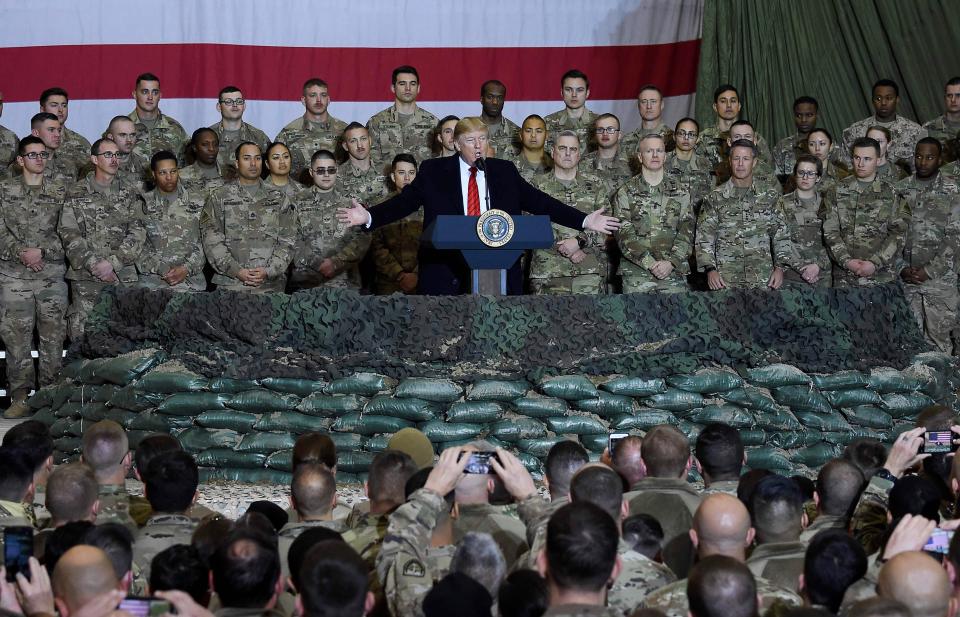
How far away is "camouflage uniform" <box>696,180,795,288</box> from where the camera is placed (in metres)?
7.92

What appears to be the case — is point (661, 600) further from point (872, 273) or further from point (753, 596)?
point (872, 273)

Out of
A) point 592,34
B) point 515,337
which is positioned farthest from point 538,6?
point 515,337

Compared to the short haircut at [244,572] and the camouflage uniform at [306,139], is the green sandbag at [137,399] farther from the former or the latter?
the short haircut at [244,572]

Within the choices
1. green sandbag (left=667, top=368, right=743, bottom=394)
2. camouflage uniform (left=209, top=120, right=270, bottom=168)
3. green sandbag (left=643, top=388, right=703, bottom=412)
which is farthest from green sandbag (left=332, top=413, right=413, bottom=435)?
camouflage uniform (left=209, top=120, right=270, bottom=168)

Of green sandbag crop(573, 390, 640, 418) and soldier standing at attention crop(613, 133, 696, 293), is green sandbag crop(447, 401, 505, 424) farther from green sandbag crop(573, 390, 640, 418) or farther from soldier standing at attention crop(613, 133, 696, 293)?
soldier standing at attention crop(613, 133, 696, 293)

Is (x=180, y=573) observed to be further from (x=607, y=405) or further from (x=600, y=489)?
(x=607, y=405)

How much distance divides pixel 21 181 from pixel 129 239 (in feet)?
2.76

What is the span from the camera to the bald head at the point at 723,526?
3.28m

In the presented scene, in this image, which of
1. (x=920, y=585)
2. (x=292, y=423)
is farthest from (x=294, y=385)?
(x=920, y=585)

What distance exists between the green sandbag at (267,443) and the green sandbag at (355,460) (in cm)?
25

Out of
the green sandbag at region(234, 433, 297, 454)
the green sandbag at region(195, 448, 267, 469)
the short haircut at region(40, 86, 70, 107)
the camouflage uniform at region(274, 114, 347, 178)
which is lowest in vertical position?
the green sandbag at region(195, 448, 267, 469)

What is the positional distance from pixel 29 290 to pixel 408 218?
2377 millimetres

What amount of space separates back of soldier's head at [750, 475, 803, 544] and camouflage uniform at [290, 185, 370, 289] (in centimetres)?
496

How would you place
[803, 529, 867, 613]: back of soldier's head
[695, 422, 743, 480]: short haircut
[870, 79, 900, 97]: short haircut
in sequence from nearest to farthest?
[803, 529, 867, 613]: back of soldier's head < [695, 422, 743, 480]: short haircut < [870, 79, 900, 97]: short haircut
